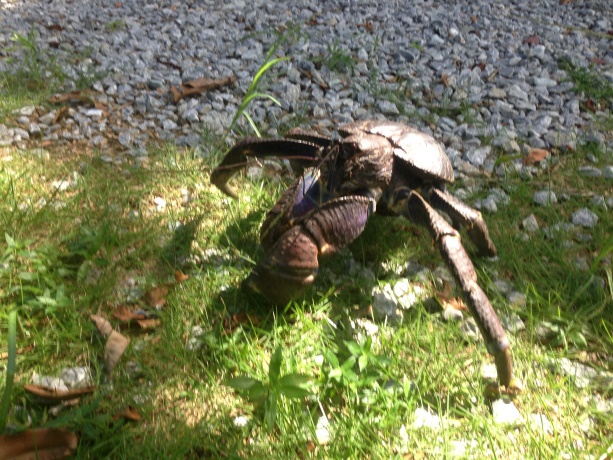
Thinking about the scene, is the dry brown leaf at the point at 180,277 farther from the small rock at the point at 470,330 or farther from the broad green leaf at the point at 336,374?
the small rock at the point at 470,330

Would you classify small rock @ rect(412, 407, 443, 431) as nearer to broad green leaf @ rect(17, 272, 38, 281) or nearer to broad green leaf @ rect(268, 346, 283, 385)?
broad green leaf @ rect(268, 346, 283, 385)

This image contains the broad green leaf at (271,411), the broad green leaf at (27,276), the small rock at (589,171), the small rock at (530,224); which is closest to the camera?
the broad green leaf at (271,411)

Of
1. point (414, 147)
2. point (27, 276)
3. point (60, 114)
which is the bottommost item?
point (60, 114)

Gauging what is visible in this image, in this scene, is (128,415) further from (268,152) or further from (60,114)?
(60,114)

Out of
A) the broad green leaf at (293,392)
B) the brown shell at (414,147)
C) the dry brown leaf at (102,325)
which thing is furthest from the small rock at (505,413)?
the dry brown leaf at (102,325)

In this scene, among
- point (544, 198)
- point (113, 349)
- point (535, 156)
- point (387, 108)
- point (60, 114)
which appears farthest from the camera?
point (387, 108)

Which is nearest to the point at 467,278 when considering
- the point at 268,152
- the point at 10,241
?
the point at 268,152

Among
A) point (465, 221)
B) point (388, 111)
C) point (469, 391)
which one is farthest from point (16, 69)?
point (469, 391)
